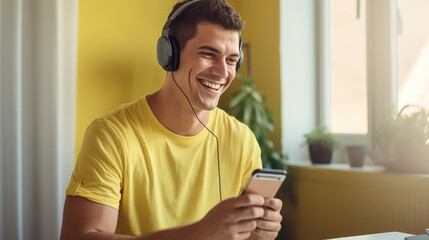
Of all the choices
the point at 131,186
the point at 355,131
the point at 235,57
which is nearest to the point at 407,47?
the point at 355,131

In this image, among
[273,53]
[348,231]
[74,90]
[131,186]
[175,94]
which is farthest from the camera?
[273,53]

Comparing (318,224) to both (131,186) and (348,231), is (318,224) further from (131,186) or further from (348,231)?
(131,186)

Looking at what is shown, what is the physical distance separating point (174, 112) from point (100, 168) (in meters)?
0.30

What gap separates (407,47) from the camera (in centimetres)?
230

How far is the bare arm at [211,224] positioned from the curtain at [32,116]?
131 centimetres

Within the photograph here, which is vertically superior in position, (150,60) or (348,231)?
(150,60)

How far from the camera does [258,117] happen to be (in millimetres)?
2551

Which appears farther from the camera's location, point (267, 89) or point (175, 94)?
point (267, 89)

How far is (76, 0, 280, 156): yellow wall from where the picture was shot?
2.55 metres

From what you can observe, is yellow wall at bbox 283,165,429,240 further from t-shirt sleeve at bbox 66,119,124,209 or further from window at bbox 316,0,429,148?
t-shirt sleeve at bbox 66,119,124,209

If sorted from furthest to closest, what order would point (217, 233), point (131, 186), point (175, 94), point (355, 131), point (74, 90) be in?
point (355, 131), point (74, 90), point (175, 94), point (131, 186), point (217, 233)

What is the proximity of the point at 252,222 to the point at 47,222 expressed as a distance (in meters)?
1.71

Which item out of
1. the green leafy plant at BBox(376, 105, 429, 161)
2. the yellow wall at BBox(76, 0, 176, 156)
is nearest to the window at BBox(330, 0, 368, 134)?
the green leafy plant at BBox(376, 105, 429, 161)

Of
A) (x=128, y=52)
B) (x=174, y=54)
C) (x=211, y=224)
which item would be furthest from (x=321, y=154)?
(x=211, y=224)
